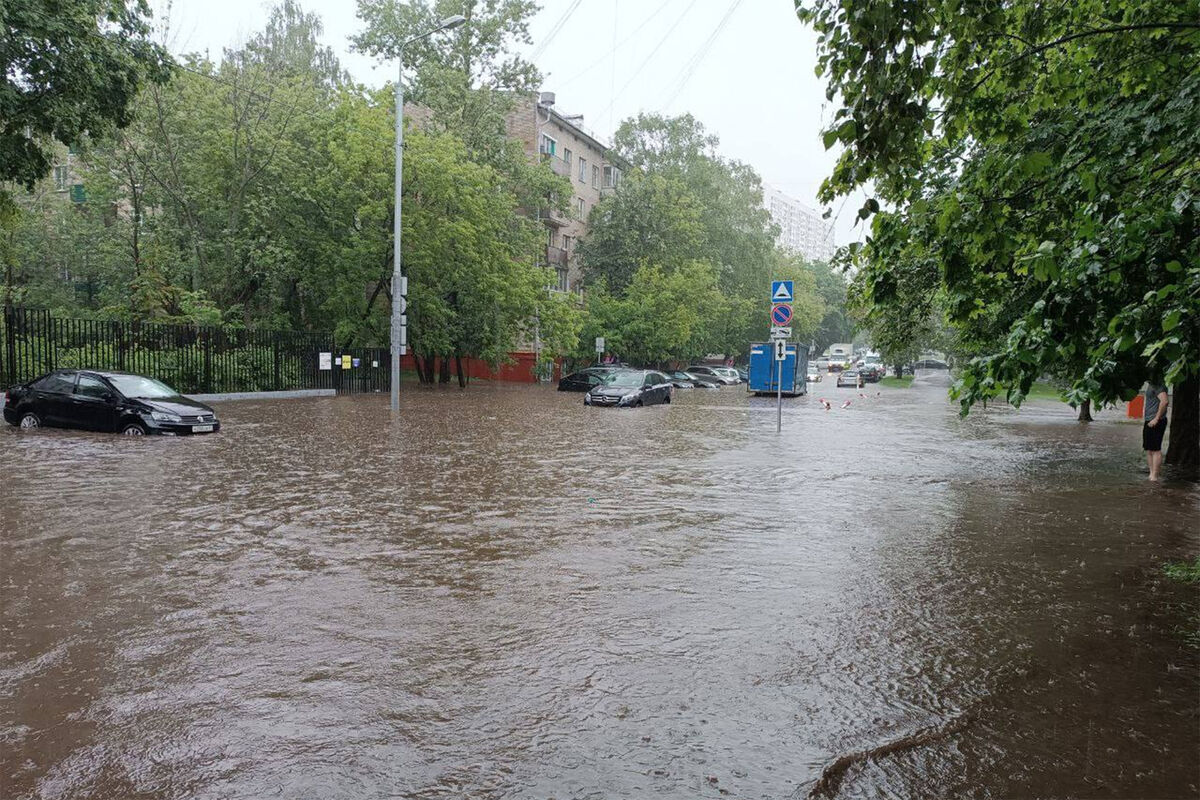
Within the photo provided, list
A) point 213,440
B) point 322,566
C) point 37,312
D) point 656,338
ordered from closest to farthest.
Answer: point 322,566
point 213,440
point 37,312
point 656,338

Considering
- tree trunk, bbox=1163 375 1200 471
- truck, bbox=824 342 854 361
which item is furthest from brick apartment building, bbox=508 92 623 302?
truck, bbox=824 342 854 361

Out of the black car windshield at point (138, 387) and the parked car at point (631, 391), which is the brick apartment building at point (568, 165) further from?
the black car windshield at point (138, 387)

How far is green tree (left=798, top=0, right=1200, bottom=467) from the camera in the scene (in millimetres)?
4957

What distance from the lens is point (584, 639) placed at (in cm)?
553

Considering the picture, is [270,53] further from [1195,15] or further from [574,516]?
[1195,15]

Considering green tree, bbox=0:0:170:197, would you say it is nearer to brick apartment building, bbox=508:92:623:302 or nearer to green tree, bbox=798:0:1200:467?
green tree, bbox=798:0:1200:467

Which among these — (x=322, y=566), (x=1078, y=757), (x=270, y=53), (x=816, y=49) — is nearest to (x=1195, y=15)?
(x=816, y=49)

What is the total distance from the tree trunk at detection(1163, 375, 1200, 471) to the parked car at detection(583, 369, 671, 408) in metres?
18.9

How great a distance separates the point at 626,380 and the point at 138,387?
19277 millimetres

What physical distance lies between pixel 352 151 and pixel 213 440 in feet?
66.1

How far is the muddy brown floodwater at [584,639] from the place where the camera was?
3.80 metres

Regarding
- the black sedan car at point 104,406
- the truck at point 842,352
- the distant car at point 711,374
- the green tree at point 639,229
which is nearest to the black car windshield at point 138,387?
the black sedan car at point 104,406

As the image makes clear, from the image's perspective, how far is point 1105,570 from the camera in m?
7.60

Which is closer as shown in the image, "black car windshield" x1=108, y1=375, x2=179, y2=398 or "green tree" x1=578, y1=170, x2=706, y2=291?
"black car windshield" x1=108, y1=375, x2=179, y2=398
